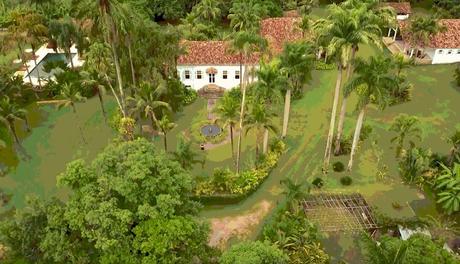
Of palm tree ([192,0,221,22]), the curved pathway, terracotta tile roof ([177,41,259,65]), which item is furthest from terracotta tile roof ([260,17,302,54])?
palm tree ([192,0,221,22])

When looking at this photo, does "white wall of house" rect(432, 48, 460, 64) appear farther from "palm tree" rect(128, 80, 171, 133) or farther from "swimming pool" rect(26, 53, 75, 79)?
"swimming pool" rect(26, 53, 75, 79)

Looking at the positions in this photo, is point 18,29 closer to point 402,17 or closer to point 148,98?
point 148,98

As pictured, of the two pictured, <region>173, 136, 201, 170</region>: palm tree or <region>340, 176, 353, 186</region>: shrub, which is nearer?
<region>173, 136, 201, 170</region>: palm tree

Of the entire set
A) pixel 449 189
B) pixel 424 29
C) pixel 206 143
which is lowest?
pixel 206 143

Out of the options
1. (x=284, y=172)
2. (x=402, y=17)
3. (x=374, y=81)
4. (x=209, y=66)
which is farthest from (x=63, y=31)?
(x=402, y=17)

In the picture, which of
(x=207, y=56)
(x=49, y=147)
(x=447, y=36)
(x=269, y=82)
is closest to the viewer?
(x=269, y=82)

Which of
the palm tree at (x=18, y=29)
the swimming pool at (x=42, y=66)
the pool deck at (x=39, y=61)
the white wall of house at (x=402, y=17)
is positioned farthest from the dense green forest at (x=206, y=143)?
the white wall of house at (x=402, y=17)

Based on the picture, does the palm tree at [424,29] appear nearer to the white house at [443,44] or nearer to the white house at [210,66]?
the white house at [443,44]
